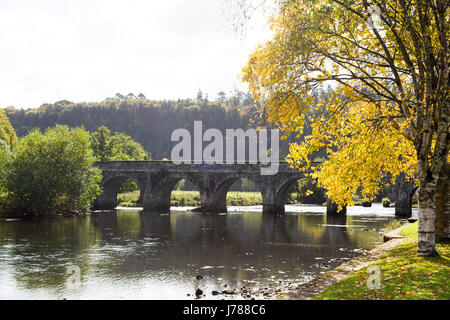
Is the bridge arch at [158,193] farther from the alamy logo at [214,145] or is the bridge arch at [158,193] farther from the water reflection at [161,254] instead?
the alamy logo at [214,145]

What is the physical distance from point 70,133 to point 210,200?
18.8 meters

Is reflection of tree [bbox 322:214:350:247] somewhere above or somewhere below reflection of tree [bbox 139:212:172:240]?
above

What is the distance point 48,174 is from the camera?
4538cm

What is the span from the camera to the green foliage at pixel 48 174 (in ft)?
146

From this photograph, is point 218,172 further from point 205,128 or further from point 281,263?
point 205,128

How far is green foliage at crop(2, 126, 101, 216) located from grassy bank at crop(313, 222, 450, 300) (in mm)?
38362

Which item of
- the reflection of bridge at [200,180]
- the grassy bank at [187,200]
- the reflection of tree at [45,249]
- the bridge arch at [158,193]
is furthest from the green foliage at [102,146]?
the reflection of tree at [45,249]

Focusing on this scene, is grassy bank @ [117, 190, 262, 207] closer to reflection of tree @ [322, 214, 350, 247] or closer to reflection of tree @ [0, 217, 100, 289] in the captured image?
reflection of tree @ [322, 214, 350, 247]

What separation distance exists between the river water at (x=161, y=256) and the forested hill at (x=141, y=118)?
437 ft

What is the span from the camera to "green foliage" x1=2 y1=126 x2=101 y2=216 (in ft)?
146

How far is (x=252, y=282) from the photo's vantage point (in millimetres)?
17141

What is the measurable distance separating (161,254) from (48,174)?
25.7 meters

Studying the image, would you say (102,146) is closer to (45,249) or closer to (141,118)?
(45,249)

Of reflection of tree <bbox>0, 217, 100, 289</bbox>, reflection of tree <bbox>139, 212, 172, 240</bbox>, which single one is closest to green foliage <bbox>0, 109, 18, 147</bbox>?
reflection of tree <bbox>0, 217, 100, 289</bbox>
